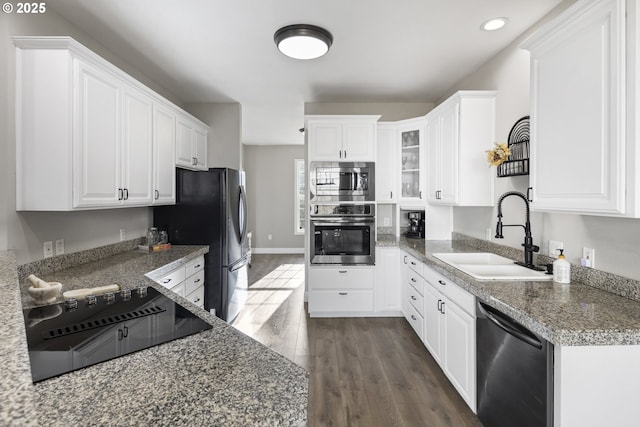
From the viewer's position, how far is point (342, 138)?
3.80 m

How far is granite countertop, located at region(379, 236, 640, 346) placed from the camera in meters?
1.25

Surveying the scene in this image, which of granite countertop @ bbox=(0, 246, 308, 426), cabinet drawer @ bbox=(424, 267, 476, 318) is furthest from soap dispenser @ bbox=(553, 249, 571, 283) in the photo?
granite countertop @ bbox=(0, 246, 308, 426)

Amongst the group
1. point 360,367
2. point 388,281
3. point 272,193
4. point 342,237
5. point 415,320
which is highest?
point 272,193

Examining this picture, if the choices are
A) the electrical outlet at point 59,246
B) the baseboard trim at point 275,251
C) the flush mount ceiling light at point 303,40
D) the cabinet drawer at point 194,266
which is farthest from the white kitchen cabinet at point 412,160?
the baseboard trim at point 275,251

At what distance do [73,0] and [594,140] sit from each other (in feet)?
10.2

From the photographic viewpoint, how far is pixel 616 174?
4.50ft

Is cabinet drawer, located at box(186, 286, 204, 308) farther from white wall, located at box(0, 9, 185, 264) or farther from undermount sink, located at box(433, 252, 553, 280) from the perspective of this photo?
undermount sink, located at box(433, 252, 553, 280)

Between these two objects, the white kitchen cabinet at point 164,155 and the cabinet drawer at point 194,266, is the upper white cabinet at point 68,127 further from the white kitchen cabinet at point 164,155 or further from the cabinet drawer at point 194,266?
the cabinet drawer at point 194,266

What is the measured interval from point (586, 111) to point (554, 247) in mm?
1004

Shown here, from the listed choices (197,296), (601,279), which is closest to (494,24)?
(601,279)

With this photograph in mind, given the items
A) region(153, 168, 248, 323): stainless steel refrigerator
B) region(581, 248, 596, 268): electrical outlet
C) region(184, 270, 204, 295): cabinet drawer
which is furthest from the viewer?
region(153, 168, 248, 323): stainless steel refrigerator

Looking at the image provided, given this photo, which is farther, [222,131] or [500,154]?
[222,131]

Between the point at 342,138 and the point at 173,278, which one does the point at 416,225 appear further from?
the point at 173,278

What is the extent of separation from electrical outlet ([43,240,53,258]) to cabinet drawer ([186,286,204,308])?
105cm
